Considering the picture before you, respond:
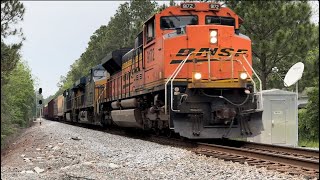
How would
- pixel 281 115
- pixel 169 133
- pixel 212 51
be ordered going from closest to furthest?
1. pixel 212 51
2. pixel 281 115
3. pixel 169 133

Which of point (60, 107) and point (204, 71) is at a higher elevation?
point (204, 71)

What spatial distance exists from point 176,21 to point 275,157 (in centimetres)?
573

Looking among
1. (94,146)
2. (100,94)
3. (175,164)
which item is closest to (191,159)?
(175,164)

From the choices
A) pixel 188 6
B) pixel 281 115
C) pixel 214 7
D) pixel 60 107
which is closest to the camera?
pixel 188 6

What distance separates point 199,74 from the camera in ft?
36.8

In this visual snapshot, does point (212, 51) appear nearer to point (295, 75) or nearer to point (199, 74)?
point (199, 74)

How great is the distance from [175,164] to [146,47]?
5.91m

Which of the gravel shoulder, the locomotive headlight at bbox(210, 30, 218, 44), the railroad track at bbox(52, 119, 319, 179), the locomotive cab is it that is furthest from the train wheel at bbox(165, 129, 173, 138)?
the locomotive headlight at bbox(210, 30, 218, 44)

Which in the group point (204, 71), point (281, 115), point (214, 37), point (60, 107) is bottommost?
point (281, 115)

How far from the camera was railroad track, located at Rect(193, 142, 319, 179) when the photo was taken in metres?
7.14

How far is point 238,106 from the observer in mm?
11211

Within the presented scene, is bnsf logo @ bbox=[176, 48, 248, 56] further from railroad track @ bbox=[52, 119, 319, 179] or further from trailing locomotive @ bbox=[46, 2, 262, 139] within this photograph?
railroad track @ bbox=[52, 119, 319, 179]

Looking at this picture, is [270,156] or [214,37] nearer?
[270,156]

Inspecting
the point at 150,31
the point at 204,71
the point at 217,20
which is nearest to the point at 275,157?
the point at 204,71
